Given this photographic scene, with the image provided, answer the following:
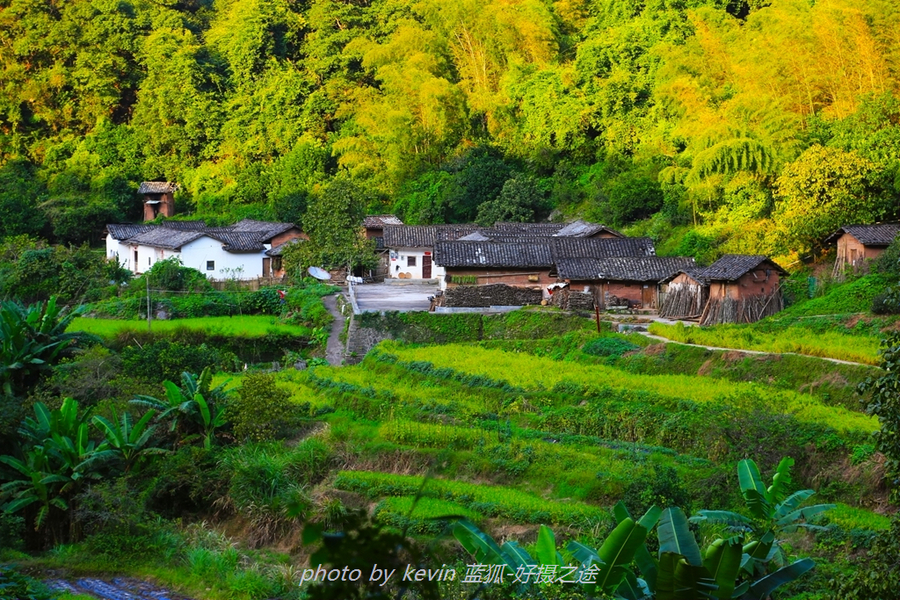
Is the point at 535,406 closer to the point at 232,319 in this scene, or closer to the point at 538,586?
the point at 538,586

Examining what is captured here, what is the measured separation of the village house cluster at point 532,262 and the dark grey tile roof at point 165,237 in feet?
0.22

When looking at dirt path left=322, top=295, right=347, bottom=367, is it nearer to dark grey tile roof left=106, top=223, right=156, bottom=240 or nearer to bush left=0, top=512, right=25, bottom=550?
bush left=0, top=512, right=25, bottom=550

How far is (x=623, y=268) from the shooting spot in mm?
28891

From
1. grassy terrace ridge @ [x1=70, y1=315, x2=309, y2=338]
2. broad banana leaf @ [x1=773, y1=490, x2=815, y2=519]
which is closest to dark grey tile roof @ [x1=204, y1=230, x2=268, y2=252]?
grassy terrace ridge @ [x1=70, y1=315, x2=309, y2=338]

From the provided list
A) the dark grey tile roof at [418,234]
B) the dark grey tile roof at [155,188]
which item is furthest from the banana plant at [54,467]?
the dark grey tile roof at [155,188]

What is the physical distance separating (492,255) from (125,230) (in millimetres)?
19744

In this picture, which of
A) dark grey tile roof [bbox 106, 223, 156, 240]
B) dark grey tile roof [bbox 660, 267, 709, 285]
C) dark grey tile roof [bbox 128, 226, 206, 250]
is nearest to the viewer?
dark grey tile roof [bbox 660, 267, 709, 285]

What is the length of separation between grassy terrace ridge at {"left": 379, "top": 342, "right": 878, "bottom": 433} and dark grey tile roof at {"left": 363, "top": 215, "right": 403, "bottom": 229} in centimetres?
1624

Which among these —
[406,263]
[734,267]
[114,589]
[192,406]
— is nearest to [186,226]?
[406,263]

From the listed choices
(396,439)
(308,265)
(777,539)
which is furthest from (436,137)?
(777,539)

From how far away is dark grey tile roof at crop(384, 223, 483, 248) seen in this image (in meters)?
37.5

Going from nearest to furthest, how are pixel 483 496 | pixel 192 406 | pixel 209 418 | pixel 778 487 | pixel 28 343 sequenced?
pixel 778 487 → pixel 483 496 → pixel 192 406 → pixel 209 418 → pixel 28 343

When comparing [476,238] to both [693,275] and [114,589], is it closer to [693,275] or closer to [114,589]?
[693,275]

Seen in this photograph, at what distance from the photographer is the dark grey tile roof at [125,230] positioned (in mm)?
43156
